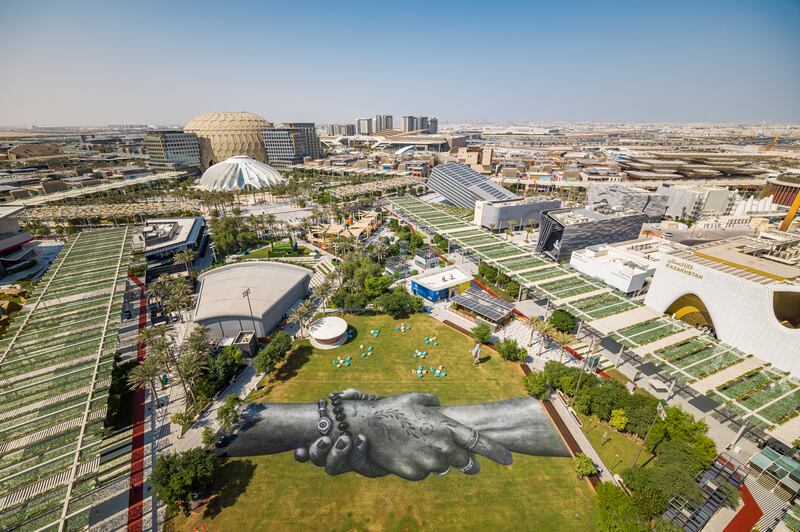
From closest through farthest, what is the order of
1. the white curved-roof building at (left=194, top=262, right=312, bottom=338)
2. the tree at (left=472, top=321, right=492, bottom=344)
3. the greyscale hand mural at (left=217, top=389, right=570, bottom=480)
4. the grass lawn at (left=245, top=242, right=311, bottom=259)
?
the greyscale hand mural at (left=217, top=389, right=570, bottom=480) < the tree at (left=472, top=321, right=492, bottom=344) < the white curved-roof building at (left=194, top=262, right=312, bottom=338) < the grass lawn at (left=245, top=242, right=311, bottom=259)

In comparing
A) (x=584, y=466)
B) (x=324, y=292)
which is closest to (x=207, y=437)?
(x=324, y=292)

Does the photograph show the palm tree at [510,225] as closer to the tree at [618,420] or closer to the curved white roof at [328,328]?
the curved white roof at [328,328]

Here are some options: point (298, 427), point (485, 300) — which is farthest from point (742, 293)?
point (298, 427)

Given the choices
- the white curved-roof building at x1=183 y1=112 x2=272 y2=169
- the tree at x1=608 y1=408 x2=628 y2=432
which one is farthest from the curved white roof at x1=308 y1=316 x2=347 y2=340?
the white curved-roof building at x1=183 y1=112 x2=272 y2=169

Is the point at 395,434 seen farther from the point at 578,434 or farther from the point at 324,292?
the point at 324,292

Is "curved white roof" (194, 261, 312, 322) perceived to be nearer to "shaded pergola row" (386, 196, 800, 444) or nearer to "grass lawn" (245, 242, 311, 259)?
"grass lawn" (245, 242, 311, 259)

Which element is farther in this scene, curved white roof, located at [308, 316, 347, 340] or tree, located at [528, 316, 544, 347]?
curved white roof, located at [308, 316, 347, 340]
